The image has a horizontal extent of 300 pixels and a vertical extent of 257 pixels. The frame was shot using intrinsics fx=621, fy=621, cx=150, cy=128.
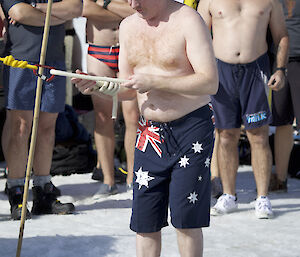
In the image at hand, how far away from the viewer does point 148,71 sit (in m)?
3.15

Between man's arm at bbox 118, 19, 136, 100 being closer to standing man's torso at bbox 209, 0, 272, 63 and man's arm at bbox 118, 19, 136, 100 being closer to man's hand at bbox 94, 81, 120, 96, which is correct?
man's hand at bbox 94, 81, 120, 96

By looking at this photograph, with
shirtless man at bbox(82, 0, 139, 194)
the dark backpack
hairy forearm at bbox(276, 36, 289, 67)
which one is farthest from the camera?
the dark backpack

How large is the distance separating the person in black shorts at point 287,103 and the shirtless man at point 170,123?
2897mm

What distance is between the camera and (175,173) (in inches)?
124

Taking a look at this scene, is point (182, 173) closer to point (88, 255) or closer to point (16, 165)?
point (88, 255)

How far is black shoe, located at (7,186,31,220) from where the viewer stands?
4.70m

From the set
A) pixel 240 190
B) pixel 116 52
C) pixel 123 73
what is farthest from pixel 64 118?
pixel 123 73

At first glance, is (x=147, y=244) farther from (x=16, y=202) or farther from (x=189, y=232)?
(x=16, y=202)

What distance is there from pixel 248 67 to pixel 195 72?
84.9 inches

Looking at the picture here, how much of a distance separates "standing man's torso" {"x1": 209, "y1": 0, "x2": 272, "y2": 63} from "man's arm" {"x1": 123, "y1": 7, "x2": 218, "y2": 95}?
2.11 meters

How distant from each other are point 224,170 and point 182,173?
221cm

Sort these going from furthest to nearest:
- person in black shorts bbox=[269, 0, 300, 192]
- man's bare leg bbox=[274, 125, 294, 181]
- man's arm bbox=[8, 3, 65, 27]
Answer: man's bare leg bbox=[274, 125, 294, 181] < person in black shorts bbox=[269, 0, 300, 192] < man's arm bbox=[8, 3, 65, 27]

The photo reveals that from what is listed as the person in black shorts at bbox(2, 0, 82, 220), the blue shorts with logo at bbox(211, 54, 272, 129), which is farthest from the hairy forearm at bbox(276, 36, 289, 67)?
the person in black shorts at bbox(2, 0, 82, 220)

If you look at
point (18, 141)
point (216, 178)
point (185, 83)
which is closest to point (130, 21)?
point (185, 83)
